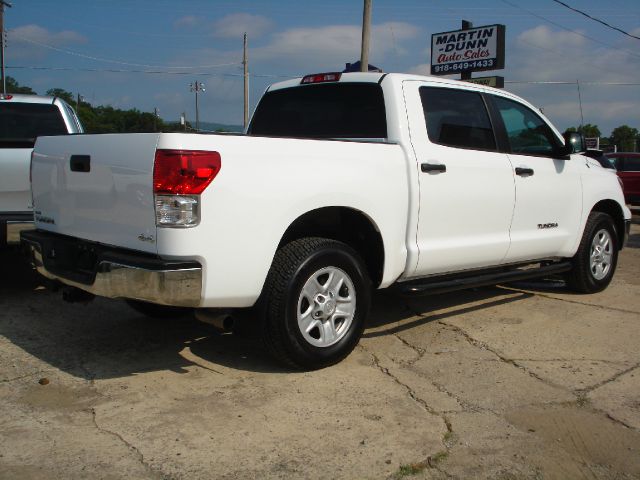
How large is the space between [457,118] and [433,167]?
69 cm

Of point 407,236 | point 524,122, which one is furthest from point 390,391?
point 524,122

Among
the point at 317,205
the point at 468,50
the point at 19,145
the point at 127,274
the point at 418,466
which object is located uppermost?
the point at 468,50

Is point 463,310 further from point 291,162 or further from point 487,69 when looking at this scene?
point 487,69

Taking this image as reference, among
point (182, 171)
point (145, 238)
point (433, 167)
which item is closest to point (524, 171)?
point (433, 167)

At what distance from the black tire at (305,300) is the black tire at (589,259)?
3.02 metres

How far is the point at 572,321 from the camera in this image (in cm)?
561

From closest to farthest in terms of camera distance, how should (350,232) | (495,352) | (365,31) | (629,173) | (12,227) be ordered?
(350,232), (495,352), (12,227), (365,31), (629,173)

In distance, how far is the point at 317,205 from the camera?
13.0 feet

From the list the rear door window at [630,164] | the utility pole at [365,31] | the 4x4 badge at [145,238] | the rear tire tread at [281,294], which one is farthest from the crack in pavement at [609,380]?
the rear door window at [630,164]

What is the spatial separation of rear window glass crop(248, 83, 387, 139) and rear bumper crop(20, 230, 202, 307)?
6.51 ft

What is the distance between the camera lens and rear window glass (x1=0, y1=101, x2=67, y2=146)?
6.47 metres

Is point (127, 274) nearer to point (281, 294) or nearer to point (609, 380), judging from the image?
point (281, 294)

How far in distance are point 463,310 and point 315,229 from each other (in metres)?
2.09

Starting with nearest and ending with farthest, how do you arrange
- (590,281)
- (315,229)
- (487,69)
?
1. (315,229)
2. (590,281)
3. (487,69)
